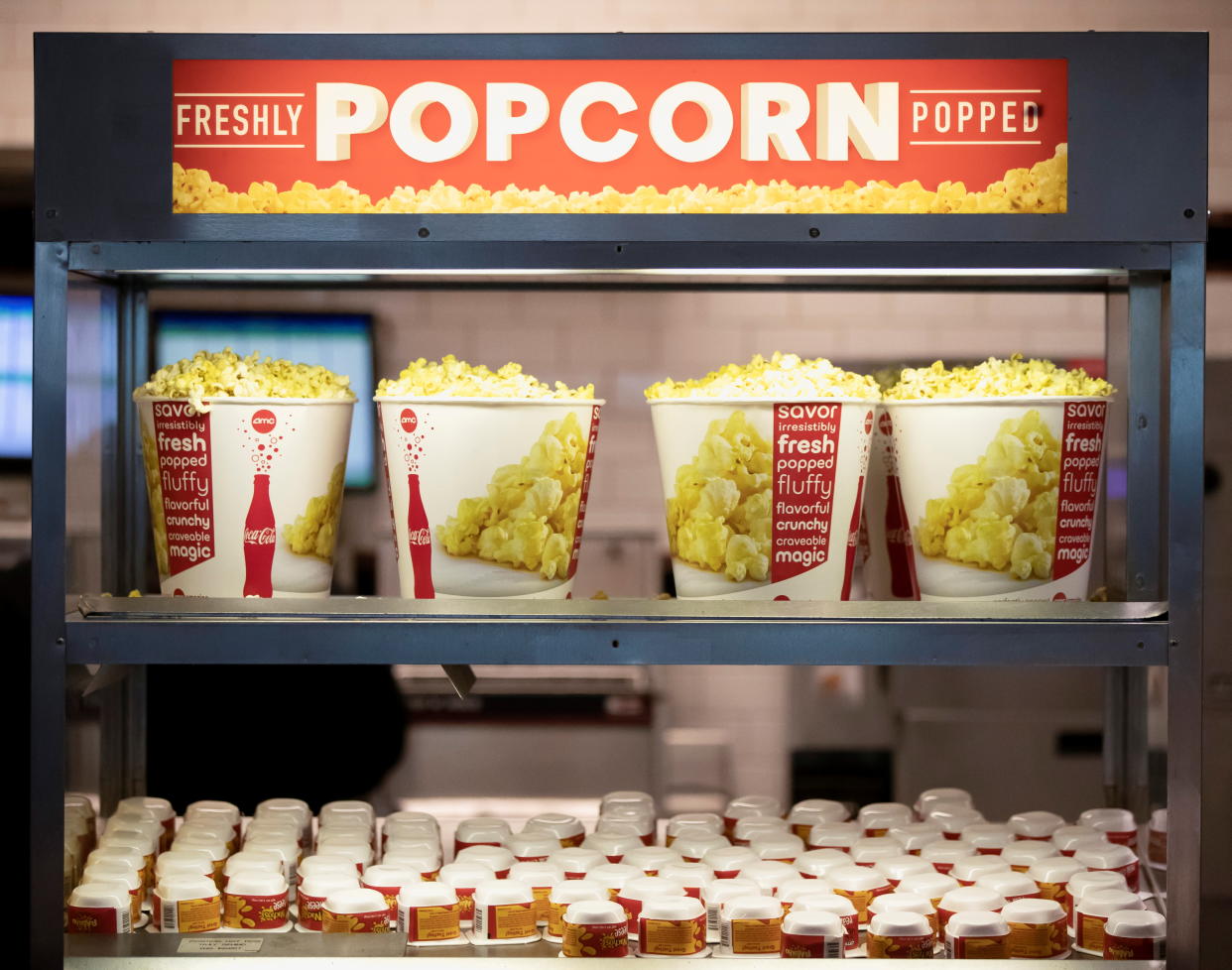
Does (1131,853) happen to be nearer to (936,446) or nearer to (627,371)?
(936,446)

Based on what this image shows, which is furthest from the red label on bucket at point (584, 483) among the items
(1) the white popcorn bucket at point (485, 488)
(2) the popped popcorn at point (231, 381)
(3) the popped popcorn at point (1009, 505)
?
(3) the popped popcorn at point (1009, 505)

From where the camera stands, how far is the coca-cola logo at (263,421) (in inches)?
66.5

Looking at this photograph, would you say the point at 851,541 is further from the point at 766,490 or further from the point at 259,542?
the point at 259,542

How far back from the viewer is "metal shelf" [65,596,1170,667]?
5.19ft

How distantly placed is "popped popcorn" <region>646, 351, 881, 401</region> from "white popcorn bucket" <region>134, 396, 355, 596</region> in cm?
48

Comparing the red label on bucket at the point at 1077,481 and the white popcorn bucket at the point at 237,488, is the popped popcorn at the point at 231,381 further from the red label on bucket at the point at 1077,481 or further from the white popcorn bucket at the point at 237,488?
the red label on bucket at the point at 1077,481

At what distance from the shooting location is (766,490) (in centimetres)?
166

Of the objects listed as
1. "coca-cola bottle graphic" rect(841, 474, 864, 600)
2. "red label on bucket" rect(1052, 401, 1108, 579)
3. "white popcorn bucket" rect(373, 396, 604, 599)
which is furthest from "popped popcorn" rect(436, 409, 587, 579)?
"red label on bucket" rect(1052, 401, 1108, 579)

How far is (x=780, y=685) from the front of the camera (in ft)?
7.54

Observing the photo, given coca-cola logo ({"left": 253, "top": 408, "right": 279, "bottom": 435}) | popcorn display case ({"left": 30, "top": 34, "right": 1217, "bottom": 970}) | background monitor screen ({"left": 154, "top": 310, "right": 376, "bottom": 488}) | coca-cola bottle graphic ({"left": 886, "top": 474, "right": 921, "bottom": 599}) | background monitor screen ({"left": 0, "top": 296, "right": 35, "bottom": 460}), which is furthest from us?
background monitor screen ({"left": 0, "top": 296, "right": 35, "bottom": 460})

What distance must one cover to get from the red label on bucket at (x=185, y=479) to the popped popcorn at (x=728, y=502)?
2.04 ft

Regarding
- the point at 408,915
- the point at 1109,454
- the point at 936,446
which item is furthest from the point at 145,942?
the point at 1109,454

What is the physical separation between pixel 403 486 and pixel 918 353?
1043 mm

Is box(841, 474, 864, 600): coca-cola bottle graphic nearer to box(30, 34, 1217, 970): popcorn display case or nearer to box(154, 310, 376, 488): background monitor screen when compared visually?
box(30, 34, 1217, 970): popcorn display case
